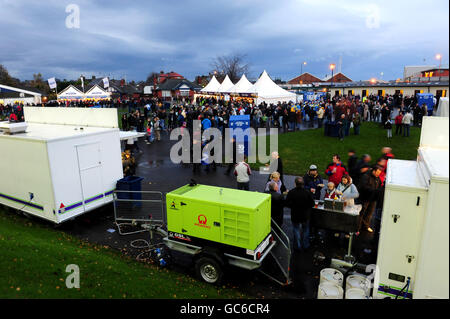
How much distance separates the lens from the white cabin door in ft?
30.7

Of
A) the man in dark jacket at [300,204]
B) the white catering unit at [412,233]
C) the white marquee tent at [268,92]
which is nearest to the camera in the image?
the white catering unit at [412,233]

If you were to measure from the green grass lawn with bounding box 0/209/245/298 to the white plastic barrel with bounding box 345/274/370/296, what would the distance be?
6.91 feet

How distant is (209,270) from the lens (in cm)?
672

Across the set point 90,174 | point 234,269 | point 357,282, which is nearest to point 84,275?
point 234,269

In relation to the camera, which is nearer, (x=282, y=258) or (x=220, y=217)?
(x=220, y=217)

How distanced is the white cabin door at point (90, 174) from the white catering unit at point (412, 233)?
811cm

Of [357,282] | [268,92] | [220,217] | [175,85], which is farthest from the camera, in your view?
[175,85]

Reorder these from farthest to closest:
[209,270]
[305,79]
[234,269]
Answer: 1. [305,79]
2. [234,269]
3. [209,270]

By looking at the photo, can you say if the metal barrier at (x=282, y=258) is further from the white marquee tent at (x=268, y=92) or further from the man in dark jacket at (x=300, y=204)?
the white marquee tent at (x=268, y=92)

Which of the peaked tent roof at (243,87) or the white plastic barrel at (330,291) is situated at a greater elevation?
the peaked tent roof at (243,87)

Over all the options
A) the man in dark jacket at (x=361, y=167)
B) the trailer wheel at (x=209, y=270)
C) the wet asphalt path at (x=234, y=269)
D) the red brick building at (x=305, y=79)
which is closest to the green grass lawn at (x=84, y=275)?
the trailer wheel at (x=209, y=270)

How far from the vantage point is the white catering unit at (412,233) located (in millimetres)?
3994

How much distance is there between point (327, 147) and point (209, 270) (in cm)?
1371

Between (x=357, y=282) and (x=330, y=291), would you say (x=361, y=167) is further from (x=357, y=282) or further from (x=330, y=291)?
(x=330, y=291)
